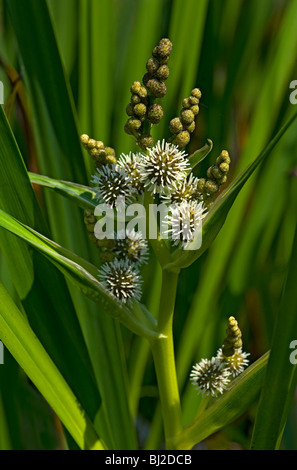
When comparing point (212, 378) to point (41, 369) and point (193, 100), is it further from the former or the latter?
point (193, 100)

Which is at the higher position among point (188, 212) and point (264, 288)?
point (188, 212)

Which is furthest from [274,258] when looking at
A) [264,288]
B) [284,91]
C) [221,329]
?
[284,91]

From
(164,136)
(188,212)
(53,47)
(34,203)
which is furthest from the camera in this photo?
(164,136)

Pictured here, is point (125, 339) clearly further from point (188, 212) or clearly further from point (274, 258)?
point (188, 212)

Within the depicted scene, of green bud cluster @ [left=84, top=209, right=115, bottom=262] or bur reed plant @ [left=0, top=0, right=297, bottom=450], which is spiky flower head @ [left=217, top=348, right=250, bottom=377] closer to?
bur reed plant @ [left=0, top=0, right=297, bottom=450]

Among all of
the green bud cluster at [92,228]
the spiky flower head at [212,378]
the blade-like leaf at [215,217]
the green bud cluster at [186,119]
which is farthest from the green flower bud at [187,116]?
the spiky flower head at [212,378]

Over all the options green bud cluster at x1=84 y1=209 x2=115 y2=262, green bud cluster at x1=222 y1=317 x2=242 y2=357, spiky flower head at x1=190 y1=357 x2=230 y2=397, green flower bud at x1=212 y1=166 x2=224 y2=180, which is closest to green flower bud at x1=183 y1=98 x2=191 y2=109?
green flower bud at x1=212 y1=166 x2=224 y2=180

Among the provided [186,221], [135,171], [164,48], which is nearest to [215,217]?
[186,221]
